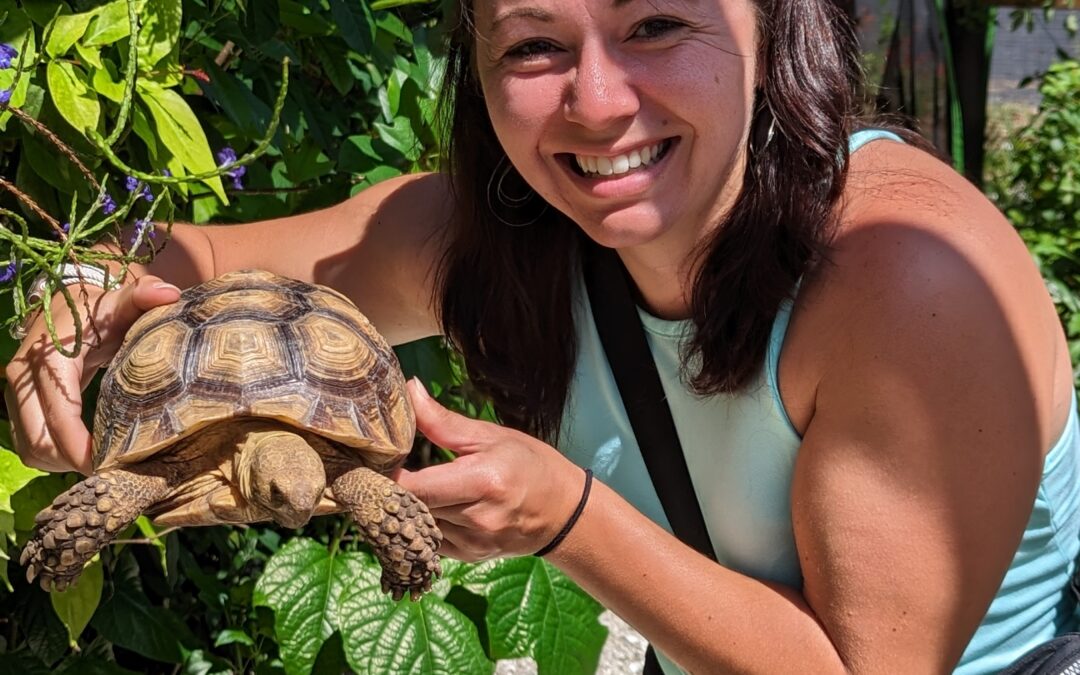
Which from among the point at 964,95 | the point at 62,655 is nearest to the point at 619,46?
the point at 62,655

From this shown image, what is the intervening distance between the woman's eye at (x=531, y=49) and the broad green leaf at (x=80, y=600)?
3.42 ft

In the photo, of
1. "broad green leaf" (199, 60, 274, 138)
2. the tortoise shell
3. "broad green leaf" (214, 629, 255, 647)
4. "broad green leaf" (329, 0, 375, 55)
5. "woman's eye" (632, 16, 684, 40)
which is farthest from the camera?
"broad green leaf" (214, 629, 255, 647)

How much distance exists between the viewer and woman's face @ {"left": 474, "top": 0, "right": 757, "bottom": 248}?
1.71 meters

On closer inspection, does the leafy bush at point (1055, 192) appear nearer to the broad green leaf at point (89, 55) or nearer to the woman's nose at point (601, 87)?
the woman's nose at point (601, 87)

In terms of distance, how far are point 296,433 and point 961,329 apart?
2.92 ft

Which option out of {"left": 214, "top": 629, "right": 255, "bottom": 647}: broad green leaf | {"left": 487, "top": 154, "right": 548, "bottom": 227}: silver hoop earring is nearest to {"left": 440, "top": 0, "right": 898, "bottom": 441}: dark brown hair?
{"left": 487, "top": 154, "right": 548, "bottom": 227}: silver hoop earring

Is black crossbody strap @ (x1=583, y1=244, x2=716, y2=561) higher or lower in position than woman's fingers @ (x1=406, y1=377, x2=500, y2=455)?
lower

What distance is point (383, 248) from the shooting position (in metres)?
2.32

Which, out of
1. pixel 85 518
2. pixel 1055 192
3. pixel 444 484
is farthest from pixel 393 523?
pixel 1055 192

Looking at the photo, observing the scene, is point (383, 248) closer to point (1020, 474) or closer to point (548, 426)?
point (548, 426)

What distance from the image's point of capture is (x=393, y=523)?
1525mm

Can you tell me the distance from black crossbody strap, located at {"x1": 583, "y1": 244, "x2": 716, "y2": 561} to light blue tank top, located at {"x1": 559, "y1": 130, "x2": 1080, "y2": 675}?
0.02 meters

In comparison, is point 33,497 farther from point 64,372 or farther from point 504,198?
point 504,198

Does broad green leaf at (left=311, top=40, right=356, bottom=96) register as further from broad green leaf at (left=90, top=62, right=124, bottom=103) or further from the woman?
broad green leaf at (left=90, top=62, right=124, bottom=103)
